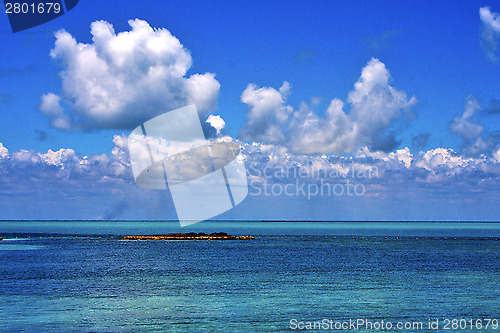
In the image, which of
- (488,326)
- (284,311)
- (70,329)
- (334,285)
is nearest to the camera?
(70,329)

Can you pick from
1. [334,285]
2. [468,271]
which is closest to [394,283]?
[334,285]

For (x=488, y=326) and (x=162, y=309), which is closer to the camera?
(x=488, y=326)

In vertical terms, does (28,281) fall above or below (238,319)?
above

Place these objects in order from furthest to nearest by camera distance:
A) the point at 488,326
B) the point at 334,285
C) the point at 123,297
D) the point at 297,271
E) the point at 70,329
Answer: the point at 297,271 < the point at 334,285 < the point at 123,297 < the point at 488,326 < the point at 70,329

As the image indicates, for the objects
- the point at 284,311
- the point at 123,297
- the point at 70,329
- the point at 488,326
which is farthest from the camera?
the point at 123,297

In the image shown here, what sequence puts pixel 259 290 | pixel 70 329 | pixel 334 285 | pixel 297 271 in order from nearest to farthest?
pixel 70 329 → pixel 259 290 → pixel 334 285 → pixel 297 271

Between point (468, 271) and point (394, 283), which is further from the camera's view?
point (468, 271)

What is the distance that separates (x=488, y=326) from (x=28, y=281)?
170 feet

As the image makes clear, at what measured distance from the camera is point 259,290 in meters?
59.2

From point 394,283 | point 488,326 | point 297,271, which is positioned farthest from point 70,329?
point 297,271

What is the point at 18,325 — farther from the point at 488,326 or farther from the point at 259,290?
the point at 488,326

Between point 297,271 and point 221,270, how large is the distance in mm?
11346

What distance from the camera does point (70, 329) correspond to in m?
38.6

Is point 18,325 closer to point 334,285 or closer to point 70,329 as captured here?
point 70,329
